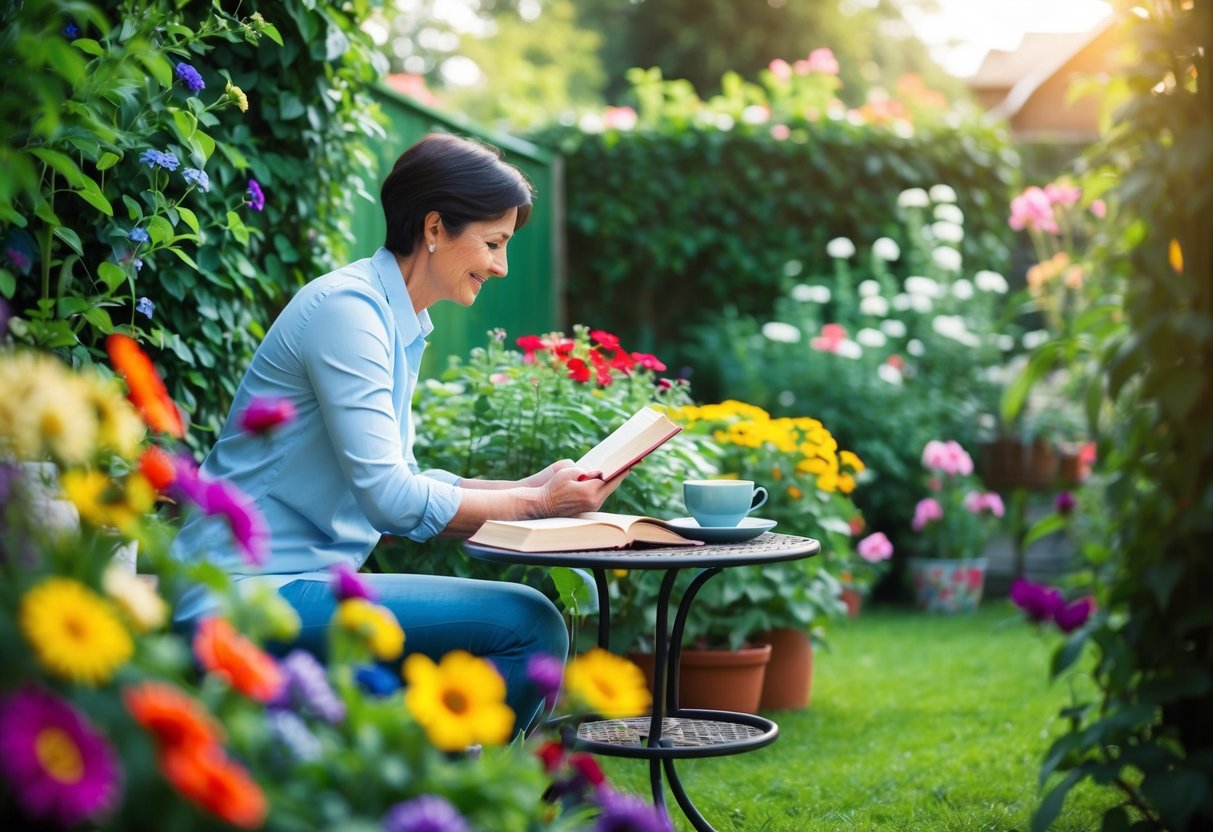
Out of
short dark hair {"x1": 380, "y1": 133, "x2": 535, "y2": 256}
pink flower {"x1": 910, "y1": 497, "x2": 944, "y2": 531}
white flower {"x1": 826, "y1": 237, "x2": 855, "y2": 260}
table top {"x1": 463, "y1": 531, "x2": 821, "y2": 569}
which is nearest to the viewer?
table top {"x1": 463, "y1": 531, "x2": 821, "y2": 569}

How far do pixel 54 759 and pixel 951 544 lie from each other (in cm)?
535

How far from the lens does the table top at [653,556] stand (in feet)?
6.64

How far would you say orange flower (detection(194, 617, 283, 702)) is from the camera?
3.92 feet

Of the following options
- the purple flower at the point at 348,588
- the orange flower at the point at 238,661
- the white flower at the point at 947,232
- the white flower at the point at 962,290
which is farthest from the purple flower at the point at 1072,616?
the white flower at the point at 947,232

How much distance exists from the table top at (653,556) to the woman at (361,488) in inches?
5.2

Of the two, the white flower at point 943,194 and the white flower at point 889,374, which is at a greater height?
the white flower at point 943,194

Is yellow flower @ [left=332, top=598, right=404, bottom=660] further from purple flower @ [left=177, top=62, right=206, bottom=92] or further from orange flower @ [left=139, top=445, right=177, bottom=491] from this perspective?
purple flower @ [left=177, top=62, right=206, bottom=92]

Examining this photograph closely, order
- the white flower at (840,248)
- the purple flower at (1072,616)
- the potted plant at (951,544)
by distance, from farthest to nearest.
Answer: the white flower at (840,248) < the potted plant at (951,544) < the purple flower at (1072,616)

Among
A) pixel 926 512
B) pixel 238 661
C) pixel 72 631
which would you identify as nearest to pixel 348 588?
pixel 238 661

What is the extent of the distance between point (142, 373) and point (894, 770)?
2375 mm

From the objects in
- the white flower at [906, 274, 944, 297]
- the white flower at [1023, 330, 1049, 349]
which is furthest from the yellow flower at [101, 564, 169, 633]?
the white flower at [1023, 330, 1049, 349]

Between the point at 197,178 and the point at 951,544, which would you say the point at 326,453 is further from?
Answer: the point at 951,544

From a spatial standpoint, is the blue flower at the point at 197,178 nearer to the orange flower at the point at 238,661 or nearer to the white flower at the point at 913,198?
the orange flower at the point at 238,661

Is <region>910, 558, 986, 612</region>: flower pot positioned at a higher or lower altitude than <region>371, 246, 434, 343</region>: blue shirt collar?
lower
